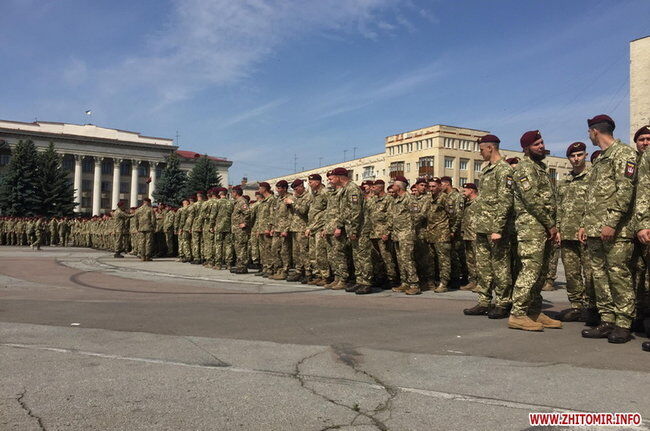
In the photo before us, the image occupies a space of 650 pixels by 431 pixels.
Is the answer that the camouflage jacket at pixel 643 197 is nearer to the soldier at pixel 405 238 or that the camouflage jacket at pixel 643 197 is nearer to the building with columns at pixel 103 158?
the soldier at pixel 405 238

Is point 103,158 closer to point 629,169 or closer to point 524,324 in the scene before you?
point 524,324

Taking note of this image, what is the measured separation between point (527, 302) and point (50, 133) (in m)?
84.3

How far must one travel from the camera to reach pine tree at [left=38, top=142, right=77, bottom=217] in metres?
54.6

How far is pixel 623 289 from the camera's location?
204 inches

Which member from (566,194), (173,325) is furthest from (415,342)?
(566,194)

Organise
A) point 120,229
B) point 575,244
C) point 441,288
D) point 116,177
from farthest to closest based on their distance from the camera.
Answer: point 116,177 → point 120,229 → point 441,288 → point 575,244

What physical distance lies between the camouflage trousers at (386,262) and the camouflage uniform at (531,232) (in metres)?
4.22

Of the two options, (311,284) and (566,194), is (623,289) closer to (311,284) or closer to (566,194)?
(566,194)

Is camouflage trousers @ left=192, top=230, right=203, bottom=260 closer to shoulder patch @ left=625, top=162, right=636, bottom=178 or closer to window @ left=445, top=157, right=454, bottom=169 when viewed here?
shoulder patch @ left=625, top=162, right=636, bottom=178

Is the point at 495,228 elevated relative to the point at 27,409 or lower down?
elevated

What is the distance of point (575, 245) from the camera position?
273 inches

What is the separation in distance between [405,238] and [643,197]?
4.50 m

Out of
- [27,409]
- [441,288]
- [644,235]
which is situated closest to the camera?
[27,409]

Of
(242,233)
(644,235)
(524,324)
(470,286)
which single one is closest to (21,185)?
(242,233)
